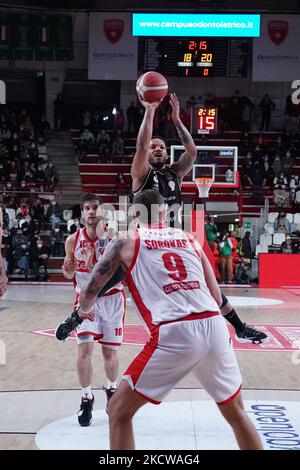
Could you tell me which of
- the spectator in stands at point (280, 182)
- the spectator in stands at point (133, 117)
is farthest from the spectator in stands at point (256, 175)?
the spectator in stands at point (133, 117)

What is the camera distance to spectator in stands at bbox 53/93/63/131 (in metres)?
27.5

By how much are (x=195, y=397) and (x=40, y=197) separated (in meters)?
16.4

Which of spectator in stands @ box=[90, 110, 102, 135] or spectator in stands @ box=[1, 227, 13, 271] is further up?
spectator in stands @ box=[90, 110, 102, 135]

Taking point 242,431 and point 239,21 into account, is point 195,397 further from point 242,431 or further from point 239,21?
Result: point 239,21

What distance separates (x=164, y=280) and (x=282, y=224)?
16.7m

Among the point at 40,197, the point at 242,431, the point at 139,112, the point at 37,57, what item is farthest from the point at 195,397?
the point at 139,112

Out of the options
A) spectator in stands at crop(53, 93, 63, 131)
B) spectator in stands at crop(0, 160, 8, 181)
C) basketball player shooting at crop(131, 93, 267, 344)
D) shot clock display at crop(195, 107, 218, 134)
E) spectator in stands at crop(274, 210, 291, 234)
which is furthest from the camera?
spectator in stands at crop(53, 93, 63, 131)

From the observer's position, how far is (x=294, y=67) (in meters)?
22.4

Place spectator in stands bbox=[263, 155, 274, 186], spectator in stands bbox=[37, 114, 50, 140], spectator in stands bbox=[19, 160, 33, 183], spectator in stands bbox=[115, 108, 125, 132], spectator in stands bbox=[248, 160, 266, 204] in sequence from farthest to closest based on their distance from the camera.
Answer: spectator in stands bbox=[37, 114, 50, 140] < spectator in stands bbox=[115, 108, 125, 132] < spectator in stands bbox=[263, 155, 274, 186] < spectator in stands bbox=[248, 160, 266, 204] < spectator in stands bbox=[19, 160, 33, 183]

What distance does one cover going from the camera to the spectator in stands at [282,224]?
65.7 ft

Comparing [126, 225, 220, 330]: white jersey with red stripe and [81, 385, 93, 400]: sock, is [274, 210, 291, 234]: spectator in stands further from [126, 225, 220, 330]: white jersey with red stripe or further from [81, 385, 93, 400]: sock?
[126, 225, 220, 330]: white jersey with red stripe

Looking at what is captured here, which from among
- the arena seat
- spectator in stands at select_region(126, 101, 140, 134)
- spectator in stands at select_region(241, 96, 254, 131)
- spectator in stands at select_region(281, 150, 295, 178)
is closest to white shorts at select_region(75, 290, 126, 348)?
the arena seat

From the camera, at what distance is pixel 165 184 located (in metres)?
6.09

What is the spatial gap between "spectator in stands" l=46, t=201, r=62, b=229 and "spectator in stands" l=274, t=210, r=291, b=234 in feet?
20.1
